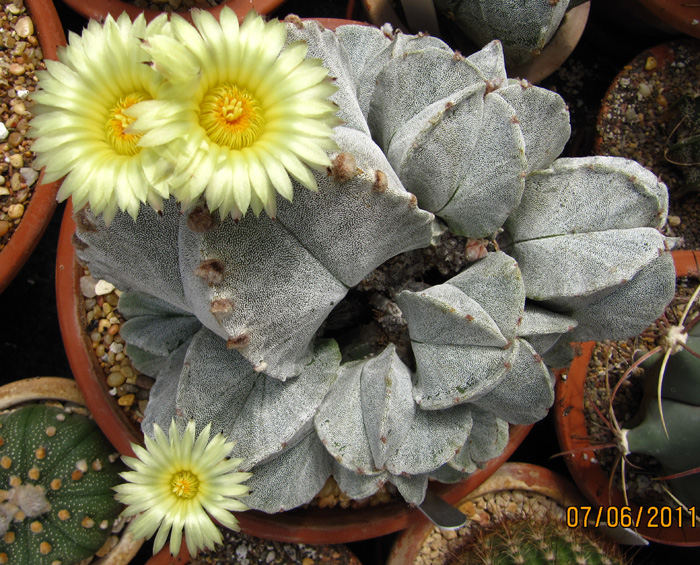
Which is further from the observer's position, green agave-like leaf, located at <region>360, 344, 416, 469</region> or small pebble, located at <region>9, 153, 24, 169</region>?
small pebble, located at <region>9, 153, 24, 169</region>

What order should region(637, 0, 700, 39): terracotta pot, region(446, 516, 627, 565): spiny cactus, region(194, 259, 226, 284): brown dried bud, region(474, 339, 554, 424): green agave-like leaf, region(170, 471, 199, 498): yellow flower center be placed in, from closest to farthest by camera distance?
region(194, 259, 226, 284): brown dried bud → region(170, 471, 199, 498): yellow flower center → region(474, 339, 554, 424): green agave-like leaf → region(446, 516, 627, 565): spiny cactus → region(637, 0, 700, 39): terracotta pot

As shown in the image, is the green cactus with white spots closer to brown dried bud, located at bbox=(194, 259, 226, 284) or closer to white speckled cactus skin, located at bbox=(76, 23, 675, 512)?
white speckled cactus skin, located at bbox=(76, 23, 675, 512)

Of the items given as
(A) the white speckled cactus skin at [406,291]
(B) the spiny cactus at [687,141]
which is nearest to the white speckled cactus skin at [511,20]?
(A) the white speckled cactus skin at [406,291]

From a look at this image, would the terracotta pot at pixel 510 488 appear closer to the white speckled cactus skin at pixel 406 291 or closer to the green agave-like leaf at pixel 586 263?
the white speckled cactus skin at pixel 406 291

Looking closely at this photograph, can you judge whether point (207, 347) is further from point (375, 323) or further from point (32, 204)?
point (32, 204)

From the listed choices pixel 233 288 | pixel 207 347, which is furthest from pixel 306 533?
pixel 233 288

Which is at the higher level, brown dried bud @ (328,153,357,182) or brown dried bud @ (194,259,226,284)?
brown dried bud @ (328,153,357,182)

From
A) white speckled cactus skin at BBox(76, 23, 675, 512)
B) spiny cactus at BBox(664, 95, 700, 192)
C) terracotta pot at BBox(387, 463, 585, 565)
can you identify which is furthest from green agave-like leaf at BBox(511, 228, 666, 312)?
spiny cactus at BBox(664, 95, 700, 192)
